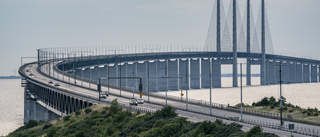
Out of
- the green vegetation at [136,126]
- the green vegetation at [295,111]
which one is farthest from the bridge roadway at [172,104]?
the green vegetation at [295,111]

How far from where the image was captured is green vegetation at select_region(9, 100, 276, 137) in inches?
1957

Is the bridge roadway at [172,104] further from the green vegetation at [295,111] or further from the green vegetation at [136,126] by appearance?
the green vegetation at [295,111]

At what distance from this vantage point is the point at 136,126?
63.2 m

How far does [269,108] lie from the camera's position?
299 ft

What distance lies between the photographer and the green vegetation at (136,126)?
163 ft

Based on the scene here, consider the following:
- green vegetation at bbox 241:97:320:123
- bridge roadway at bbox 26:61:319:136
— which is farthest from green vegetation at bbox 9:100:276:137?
green vegetation at bbox 241:97:320:123

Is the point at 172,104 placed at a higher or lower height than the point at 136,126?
higher

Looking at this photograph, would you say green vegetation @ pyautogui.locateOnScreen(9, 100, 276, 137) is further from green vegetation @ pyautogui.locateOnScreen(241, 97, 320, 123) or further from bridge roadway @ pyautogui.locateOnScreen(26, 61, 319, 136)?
green vegetation @ pyautogui.locateOnScreen(241, 97, 320, 123)

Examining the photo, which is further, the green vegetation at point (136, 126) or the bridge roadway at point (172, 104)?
the bridge roadway at point (172, 104)

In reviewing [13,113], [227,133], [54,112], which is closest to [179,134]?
[227,133]

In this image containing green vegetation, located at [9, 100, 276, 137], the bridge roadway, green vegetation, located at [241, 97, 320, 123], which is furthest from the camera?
green vegetation, located at [241, 97, 320, 123]

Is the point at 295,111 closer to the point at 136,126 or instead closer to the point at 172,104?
the point at 172,104

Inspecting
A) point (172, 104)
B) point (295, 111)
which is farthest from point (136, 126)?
point (172, 104)

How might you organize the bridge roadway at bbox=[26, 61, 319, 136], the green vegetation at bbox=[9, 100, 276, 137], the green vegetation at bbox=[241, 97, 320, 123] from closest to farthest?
the green vegetation at bbox=[9, 100, 276, 137], the bridge roadway at bbox=[26, 61, 319, 136], the green vegetation at bbox=[241, 97, 320, 123]
